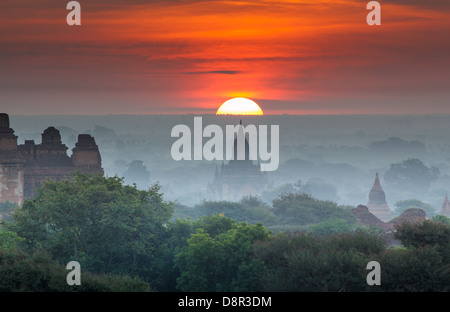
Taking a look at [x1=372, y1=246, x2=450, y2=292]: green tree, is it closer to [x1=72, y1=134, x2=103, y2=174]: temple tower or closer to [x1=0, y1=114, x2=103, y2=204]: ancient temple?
[x1=0, y1=114, x2=103, y2=204]: ancient temple

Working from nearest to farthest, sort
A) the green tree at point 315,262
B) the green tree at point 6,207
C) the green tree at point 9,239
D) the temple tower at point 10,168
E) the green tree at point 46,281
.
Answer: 1. the green tree at point 46,281
2. the green tree at point 315,262
3. the green tree at point 9,239
4. the green tree at point 6,207
5. the temple tower at point 10,168

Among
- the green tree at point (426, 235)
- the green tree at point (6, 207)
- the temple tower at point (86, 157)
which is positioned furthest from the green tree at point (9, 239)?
the temple tower at point (86, 157)

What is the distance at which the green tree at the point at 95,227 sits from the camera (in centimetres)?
4472

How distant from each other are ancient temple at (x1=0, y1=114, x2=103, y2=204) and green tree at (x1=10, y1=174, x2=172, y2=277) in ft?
94.2

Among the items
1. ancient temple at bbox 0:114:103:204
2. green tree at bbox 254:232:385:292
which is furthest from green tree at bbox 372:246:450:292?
ancient temple at bbox 0:114:103:204

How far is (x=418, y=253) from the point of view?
118ft

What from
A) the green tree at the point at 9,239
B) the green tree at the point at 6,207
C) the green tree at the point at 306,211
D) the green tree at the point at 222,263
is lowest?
the green tree at the point at 222,263

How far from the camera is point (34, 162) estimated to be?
3189 inches

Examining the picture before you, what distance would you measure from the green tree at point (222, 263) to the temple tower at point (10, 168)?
125 ft

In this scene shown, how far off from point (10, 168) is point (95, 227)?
33.2 meters

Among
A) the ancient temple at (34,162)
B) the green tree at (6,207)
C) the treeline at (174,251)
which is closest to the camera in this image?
the treeline at (174,251)

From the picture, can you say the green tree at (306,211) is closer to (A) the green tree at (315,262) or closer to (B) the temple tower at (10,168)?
(B) the temple tower at (10,168)
